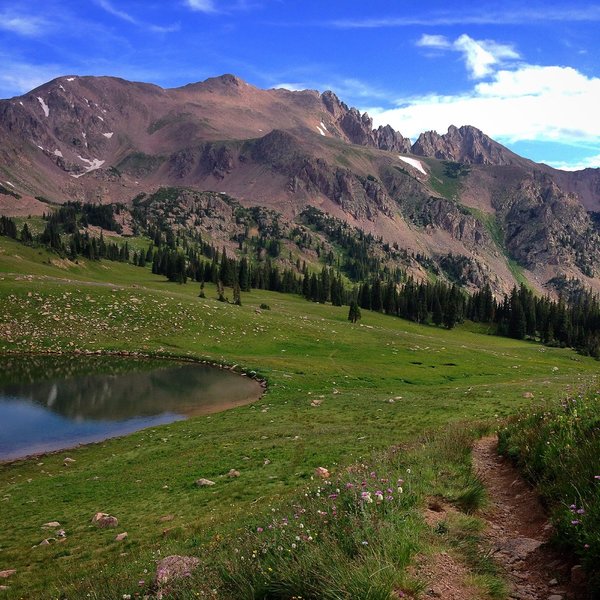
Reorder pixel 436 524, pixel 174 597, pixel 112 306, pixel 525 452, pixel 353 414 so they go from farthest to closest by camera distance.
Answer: pixel 112 306, pixel 353 414, pixel 525 452, pixel 436 524, pixel 174 597

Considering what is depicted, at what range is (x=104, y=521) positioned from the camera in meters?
16.1

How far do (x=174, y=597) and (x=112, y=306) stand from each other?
6998 cm

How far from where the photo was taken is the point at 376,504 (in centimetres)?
810

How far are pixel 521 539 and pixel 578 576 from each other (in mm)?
1983

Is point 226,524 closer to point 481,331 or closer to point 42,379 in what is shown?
point 42,379

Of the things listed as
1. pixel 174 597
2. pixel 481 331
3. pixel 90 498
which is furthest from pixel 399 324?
pixel 174 597

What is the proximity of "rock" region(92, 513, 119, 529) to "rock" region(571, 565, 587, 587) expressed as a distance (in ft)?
47.2

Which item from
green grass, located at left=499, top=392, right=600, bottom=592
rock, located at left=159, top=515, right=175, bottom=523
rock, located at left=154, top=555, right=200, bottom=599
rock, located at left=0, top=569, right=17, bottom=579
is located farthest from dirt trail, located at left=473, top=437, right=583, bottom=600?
rock, located at left=0, top=569, right=17, bottom=579

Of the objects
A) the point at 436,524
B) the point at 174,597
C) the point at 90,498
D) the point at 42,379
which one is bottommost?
the point at 42,379

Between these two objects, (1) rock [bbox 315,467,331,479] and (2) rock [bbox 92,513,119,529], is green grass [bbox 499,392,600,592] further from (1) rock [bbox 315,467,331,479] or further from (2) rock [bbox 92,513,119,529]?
(2) rock [bbox 92,513,119,529]

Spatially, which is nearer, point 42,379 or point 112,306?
point 42,379

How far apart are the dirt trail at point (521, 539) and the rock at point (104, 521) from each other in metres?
12.4

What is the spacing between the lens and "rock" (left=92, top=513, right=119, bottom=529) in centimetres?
1589

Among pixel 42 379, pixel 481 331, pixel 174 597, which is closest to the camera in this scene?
pixel 174 597
